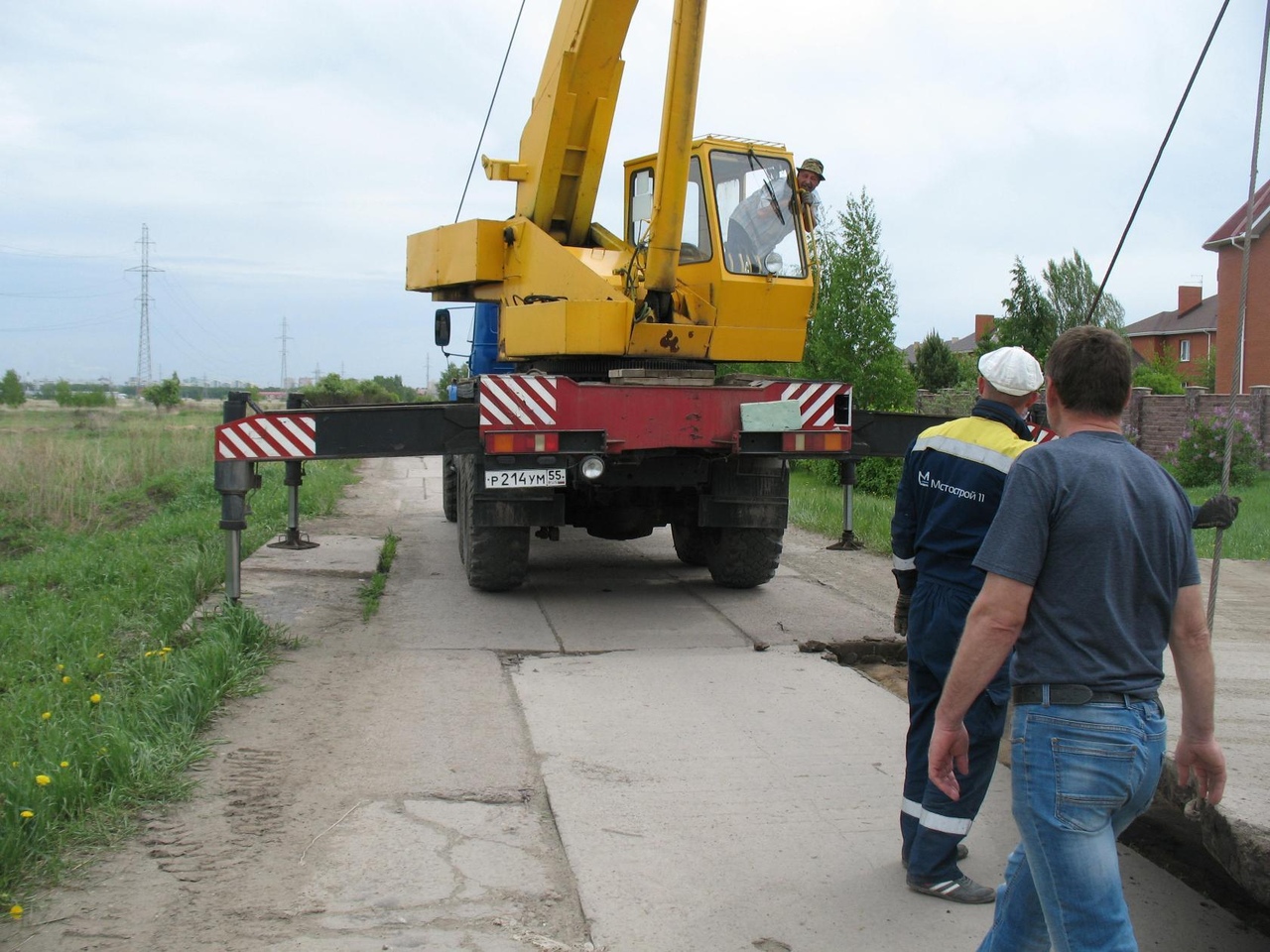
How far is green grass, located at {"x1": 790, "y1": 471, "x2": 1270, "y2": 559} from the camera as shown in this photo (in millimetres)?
12023

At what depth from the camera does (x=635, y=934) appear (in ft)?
11.5

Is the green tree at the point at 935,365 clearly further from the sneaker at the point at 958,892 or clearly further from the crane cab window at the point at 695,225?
the sneaker at the point at 958,892

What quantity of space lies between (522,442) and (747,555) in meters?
2.45

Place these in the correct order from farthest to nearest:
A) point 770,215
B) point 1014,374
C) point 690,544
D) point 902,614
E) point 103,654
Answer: point 690,544
point 770,215
point 103,654
point 902,614
point 1014,374

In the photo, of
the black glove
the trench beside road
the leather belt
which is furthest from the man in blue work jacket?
the leather belt

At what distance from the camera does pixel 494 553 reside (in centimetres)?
871

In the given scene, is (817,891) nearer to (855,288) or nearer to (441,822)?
(441,822)

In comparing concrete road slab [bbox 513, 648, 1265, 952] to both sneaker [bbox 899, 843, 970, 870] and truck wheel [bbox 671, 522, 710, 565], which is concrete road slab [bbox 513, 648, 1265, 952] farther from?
truck wheel [bbox 671, 522, 710, 565]

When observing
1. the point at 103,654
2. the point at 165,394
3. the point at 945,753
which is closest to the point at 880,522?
the point at 103,654

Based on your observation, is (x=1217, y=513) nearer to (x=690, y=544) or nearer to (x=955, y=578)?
(x=955, y=578)

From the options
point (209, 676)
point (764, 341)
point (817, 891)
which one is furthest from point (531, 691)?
point (764, 341)

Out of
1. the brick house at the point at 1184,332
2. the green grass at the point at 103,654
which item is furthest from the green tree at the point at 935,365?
the green grass at the point at 103,654

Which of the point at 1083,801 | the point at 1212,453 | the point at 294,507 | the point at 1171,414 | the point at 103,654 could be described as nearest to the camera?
the point at 1083,801

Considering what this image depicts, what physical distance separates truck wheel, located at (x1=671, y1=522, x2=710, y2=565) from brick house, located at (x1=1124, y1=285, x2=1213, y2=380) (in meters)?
45.4
